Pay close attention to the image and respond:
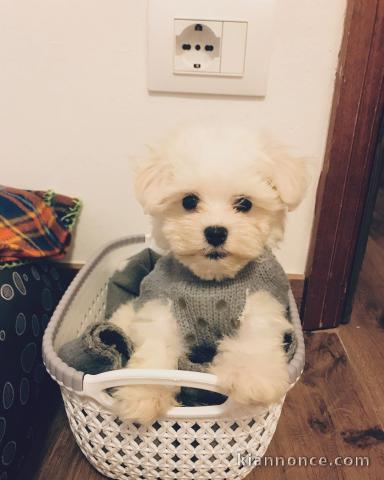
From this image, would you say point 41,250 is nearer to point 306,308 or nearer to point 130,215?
point 130,215

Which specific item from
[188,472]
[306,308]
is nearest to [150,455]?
[188,472]

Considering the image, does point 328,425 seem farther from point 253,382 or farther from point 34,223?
point 34,223

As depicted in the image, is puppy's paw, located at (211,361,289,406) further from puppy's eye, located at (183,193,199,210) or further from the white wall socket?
the white wall socket

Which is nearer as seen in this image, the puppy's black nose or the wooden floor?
the puppy's black nose

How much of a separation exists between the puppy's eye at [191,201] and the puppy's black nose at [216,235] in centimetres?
5

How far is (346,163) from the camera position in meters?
0.90

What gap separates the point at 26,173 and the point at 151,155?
1.29 ft

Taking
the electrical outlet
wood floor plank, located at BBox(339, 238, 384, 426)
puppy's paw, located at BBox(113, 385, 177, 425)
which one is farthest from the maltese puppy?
wood floor plank, located at BBox(339, 238, 384, 426)

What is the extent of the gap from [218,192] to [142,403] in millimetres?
302

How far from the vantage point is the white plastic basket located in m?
0.61

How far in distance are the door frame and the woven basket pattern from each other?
40cm

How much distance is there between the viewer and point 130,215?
1.01 m

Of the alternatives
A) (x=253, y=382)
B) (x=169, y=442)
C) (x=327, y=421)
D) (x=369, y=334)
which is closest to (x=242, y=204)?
(x=253, y=382)

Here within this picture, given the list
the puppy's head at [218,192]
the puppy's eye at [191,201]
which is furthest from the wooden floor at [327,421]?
the puppy's eye at [191,201]
